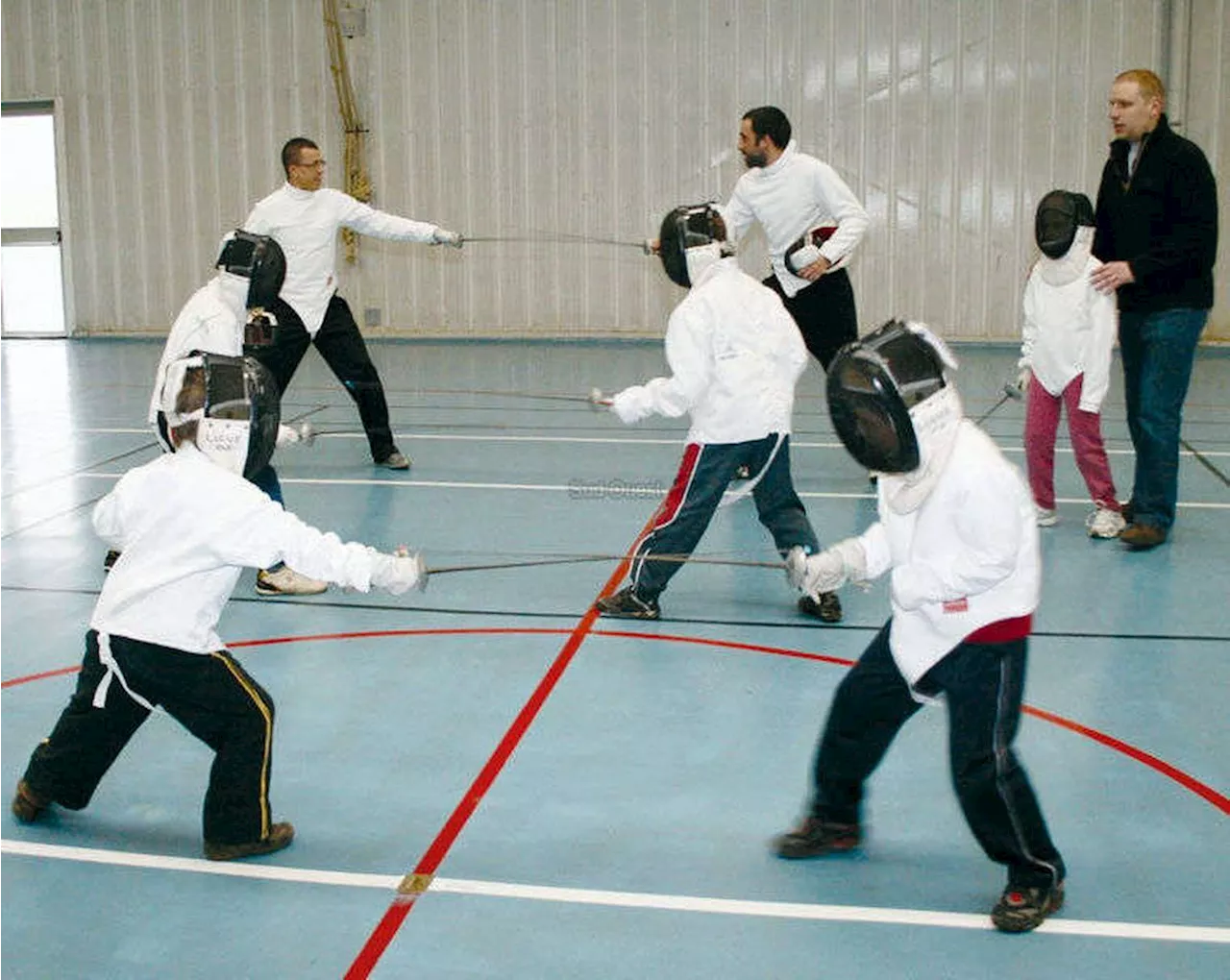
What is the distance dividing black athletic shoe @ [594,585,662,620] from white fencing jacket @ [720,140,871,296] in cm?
249

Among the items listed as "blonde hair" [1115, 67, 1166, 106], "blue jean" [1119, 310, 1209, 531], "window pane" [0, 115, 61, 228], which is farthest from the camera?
"window pane" [0, 115, 61, 228]

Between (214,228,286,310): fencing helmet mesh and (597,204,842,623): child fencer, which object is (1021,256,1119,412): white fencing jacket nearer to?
(597,204,842,623): child fencer

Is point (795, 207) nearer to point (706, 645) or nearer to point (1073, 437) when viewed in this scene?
point (1073, 437)

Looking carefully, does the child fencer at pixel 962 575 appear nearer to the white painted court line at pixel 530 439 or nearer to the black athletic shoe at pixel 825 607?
the black athletic shoe at pixel 825 607

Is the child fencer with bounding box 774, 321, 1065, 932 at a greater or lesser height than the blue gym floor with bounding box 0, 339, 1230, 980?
greater

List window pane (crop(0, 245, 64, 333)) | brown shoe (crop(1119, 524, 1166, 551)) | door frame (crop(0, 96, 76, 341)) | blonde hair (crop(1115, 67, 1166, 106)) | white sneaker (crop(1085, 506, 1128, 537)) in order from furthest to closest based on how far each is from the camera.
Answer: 1. window pane (crop(0, 245, 64, 333))
2. door frame (crop(0, 96, 76, 341))
3. white sneaker (crop(1085, 506, 1128, 537))
4. brown shoe (crop(1119, 524, 1166, 551))
5. blonde hair (crop(1115, 67, 1166, 106))

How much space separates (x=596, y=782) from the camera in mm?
3689

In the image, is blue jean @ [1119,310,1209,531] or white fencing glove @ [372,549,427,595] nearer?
white fencing glove @ [372,549,427,595]

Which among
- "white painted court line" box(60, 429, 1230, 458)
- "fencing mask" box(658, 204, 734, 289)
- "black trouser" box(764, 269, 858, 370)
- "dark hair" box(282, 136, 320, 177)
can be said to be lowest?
"white painted court line" box(60, 429, 1230, 458)

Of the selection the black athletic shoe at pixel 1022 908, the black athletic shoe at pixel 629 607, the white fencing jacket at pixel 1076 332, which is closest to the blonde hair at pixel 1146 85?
the white fencing jacket at pixel 1076 332

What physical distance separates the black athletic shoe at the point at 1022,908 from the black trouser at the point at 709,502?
2186mm

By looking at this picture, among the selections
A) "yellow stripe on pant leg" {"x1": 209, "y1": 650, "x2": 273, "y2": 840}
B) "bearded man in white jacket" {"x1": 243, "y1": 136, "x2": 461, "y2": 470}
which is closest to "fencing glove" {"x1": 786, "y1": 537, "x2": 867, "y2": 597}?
"yellow stripe on pant leg" {"x1": 209, "y1": 650, "x2": 273, "y2": 840}

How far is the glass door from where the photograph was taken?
610 inches

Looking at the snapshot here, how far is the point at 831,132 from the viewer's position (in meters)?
13.7
